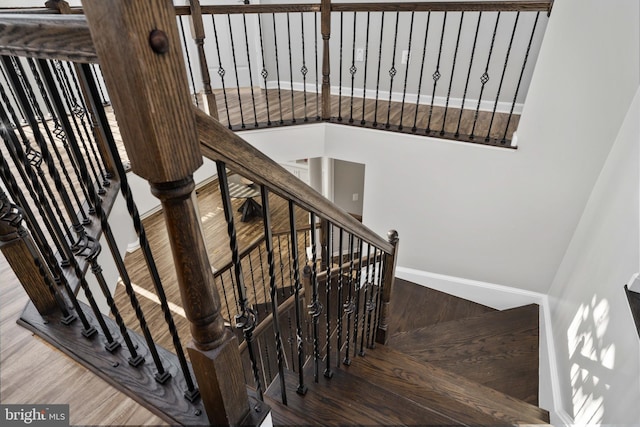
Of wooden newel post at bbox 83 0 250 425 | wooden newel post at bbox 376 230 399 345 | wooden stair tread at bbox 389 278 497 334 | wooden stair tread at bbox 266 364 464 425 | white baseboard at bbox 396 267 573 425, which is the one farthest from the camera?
wooden stair tread at bbox 389 278 497 334

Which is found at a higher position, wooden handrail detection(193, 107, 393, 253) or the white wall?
wooden handrail detection(193, 107, 393, 253)

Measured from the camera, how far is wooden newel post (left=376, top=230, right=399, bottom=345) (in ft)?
6.64

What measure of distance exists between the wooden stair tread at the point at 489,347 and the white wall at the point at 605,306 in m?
0.32

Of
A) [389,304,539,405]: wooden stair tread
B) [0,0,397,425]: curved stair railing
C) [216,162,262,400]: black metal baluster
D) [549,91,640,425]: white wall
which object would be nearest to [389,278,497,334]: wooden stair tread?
[389,304,539,405]: wooden stair tread

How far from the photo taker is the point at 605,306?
6.20ft

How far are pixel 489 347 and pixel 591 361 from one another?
1.04m

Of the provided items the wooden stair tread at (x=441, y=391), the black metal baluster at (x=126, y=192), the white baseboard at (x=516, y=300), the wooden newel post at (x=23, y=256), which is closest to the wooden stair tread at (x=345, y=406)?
the wooden stair tread at (x=441, y=391)

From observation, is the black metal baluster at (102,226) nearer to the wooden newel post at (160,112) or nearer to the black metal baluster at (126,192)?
the black metal baluster at (126,192)

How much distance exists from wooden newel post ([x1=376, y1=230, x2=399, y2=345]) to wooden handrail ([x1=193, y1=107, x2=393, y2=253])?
0.93 metres

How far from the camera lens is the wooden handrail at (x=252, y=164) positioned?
0.62 metres

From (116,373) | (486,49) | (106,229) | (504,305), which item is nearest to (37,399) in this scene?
(116,373)

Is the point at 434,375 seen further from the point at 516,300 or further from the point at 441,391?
the point at 516,300

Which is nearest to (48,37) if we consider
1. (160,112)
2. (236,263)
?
(160,112)

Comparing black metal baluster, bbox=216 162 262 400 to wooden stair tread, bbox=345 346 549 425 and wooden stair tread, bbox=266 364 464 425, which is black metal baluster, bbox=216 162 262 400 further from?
wooden stair tread, bbox=345 346 549 425
